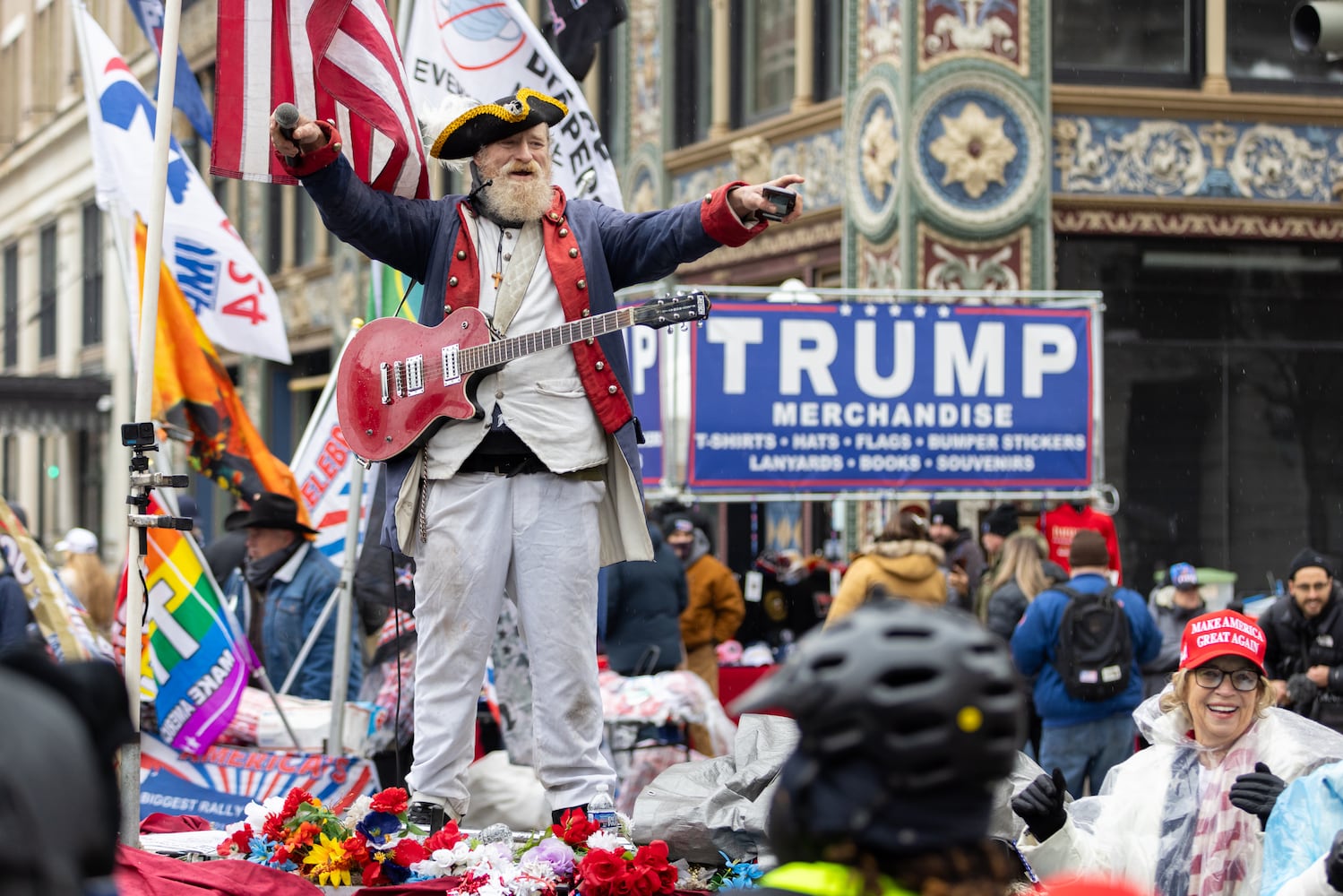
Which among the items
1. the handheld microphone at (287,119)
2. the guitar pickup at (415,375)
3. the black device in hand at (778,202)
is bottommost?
the guitar pickup at (415,375)

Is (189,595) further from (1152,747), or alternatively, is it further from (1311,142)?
(1311,142)

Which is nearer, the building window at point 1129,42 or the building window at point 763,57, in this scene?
the building window at point 1129,42

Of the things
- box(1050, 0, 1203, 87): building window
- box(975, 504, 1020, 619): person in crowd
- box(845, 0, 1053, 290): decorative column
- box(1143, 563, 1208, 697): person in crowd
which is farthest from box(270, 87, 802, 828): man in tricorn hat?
box(1050, 0, 1203, 87): building window

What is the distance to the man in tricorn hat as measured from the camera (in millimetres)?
4645

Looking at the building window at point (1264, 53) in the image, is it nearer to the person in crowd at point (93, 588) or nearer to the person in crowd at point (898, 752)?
the person in crowd at point (93, 588)

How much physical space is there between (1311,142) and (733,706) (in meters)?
13.6

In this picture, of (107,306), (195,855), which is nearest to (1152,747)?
(195,855)

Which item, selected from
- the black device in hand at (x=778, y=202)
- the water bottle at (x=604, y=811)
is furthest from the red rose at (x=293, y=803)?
the black device in hand at (x=778, y=202)

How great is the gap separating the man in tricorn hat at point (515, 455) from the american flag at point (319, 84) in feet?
1.62

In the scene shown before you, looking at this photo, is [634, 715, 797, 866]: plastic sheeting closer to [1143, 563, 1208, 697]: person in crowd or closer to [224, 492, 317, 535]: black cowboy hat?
[224, 492, 317, 535]: black cowboy hat

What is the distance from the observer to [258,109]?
529cm

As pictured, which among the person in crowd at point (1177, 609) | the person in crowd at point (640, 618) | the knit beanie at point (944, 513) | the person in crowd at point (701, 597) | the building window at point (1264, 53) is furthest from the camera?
the building window at point (1264, 53)

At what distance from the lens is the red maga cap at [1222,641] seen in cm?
483

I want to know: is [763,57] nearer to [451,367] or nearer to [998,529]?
[998,529]
